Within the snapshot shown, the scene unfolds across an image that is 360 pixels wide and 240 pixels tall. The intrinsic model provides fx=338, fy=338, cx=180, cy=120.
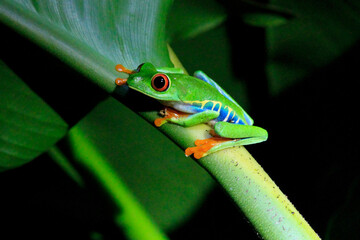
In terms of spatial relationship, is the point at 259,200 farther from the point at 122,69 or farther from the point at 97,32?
the point at 97,32

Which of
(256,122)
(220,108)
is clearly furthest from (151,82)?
(256,122)

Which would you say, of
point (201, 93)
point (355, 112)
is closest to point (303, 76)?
point (355, 112)

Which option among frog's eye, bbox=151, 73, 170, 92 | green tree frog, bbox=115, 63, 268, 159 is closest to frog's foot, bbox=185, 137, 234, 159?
green tree frog, bbox=115, 63, 268, 159

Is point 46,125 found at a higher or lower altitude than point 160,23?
lower

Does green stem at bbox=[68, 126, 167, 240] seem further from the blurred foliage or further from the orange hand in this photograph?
the orange hand

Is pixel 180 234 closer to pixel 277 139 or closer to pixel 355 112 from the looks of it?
pixel 277 139

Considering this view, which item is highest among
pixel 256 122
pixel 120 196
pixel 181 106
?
pixel 181 106
